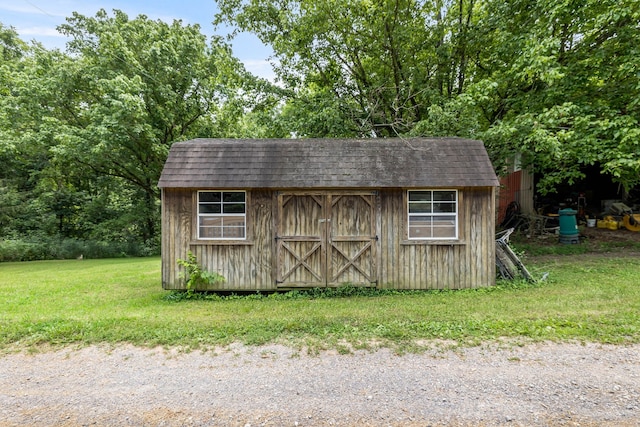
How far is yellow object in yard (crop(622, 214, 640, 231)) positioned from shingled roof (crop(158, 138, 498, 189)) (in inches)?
379

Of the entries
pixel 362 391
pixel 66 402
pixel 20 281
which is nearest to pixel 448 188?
pixel 362 391

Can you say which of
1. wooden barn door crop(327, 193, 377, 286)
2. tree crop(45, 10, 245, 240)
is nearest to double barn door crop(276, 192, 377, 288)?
wooden barn door crop(327, 193, 377, 286)

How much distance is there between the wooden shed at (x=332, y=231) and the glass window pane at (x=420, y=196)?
0.07ft

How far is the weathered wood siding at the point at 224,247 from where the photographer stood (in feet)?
22.8

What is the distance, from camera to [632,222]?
12.1 metres

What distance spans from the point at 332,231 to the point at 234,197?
234 cm

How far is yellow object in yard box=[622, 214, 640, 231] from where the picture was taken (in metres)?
12.0

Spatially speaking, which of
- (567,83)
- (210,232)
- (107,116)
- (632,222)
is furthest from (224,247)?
(632,222)

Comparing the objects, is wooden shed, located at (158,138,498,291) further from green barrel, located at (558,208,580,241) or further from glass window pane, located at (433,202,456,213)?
green barrel, located at (558,208,580,241)

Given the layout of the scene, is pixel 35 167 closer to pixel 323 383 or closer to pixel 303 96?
pixel 303 96

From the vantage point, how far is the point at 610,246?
34.7ft

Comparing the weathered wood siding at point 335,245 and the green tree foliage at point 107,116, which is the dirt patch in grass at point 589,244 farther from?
the green tree foliage at point 107,116

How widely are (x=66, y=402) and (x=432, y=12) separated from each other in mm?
15008

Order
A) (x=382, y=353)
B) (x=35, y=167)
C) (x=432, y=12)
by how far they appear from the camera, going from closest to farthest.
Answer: (x=382, y=353), (x=432, y=12), (x=35, y=167)
